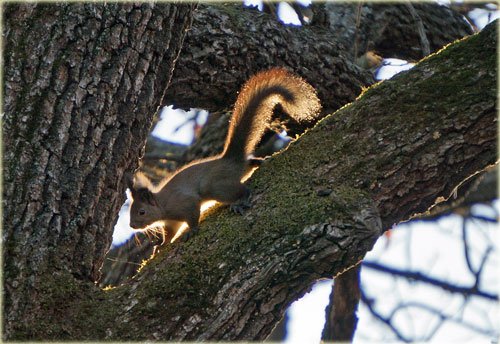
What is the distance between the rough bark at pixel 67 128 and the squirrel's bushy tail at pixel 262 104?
77cm

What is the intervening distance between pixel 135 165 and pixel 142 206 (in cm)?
141

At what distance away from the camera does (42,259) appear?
3346mm

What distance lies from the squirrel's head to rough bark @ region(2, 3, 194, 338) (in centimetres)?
146

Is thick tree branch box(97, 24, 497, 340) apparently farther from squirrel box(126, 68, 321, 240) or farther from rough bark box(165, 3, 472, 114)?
rough bark box(165, 3, 472, 114)

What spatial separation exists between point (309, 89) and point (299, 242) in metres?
1.22

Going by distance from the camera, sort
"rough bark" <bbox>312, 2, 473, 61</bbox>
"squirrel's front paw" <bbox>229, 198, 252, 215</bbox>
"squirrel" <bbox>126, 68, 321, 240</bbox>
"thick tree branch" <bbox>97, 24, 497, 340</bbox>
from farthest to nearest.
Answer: "rough bark" <bbox>312, 2, 473, 61</bbox>
"squirrel" <bbox>126, 68, 321, 240</bbox>
"squirrel's front paw" <bbox>229, 198, 252, 215</bbox>
"thick tree branch" <bbox>97, 24, 497, 340</bbox>

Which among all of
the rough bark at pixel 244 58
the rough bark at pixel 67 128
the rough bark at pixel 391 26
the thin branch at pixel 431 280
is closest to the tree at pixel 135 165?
the rough bark at pixel 67 128

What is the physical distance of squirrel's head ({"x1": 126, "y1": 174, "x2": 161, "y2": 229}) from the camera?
5.23 metres

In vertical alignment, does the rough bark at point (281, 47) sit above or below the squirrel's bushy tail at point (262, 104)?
above

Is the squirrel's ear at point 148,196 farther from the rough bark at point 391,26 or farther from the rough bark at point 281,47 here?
the rough bark at point 391,26

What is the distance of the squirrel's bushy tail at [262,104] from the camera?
14.2 ft

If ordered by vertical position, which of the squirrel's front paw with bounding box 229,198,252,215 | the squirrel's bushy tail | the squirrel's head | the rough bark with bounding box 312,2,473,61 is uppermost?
the rough bark with bounding box 312,2,473,61

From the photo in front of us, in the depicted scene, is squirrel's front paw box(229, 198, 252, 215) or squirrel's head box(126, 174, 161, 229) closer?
squirrel's front paw box(229, 198, 252, 215)

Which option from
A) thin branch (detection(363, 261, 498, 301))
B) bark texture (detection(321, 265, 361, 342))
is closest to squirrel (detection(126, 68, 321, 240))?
bark texture (detection(321, 265, 361, 342))
